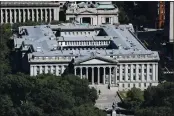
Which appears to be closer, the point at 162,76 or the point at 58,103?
the point at 58,103

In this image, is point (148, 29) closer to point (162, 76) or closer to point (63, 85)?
point (162, 76)

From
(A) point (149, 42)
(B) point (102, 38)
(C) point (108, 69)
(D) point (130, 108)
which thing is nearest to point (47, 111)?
(D) point (130, 108)

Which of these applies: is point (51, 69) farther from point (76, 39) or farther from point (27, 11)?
point (27, 11)

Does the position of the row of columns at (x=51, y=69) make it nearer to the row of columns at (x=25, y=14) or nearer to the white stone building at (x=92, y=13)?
the white stone building at (x=92, y=13)

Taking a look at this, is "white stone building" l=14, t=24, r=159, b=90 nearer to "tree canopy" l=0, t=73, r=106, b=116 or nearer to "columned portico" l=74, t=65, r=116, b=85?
"columned portico" l=74, t=65, r=116, b=85

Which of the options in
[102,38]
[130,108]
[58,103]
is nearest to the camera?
[58,103]

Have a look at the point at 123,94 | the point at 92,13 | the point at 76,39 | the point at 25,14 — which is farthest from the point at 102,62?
the point at 25,14

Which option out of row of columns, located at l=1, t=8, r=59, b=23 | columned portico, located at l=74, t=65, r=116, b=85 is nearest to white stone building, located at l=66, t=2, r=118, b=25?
row of columns, located at l=1, t=8, r=59, b=23
